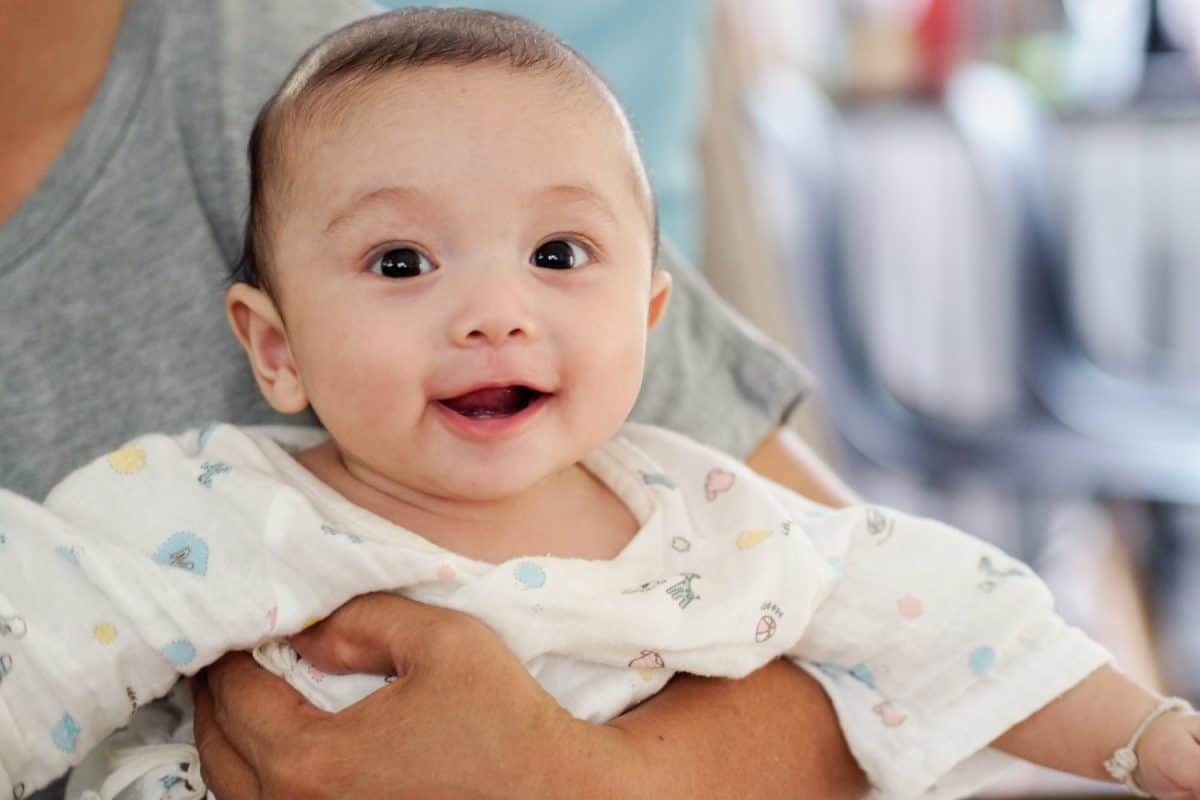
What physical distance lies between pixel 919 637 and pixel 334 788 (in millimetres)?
427

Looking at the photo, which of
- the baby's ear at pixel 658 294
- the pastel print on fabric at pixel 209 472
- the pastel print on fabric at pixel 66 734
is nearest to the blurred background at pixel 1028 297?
the baby's ear at pixel 658 294

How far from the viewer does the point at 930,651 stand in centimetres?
110

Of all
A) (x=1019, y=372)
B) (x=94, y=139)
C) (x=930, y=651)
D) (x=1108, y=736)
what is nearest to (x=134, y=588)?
(x=94, y=139)

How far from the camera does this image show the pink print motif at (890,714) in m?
1.10

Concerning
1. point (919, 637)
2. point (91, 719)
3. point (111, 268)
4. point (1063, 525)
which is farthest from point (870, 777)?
point (1063, 525)

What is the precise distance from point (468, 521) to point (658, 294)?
0.24 metres

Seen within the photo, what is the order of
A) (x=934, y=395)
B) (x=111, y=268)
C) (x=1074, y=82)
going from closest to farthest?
(x=111, y=268) < (x=934, y=395) < (x=1074, y=82)

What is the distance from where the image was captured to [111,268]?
1.24 metres

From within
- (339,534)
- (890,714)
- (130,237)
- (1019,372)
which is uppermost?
(130,237)

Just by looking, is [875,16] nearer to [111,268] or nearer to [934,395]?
[934,395]

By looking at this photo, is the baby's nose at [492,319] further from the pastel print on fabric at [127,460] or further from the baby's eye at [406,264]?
the pastel print on fabric at [127,460]

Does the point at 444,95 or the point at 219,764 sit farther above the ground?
the point at 444,95

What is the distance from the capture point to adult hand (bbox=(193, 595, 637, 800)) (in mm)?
942

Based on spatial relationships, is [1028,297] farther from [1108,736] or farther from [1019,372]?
[1108,736]
